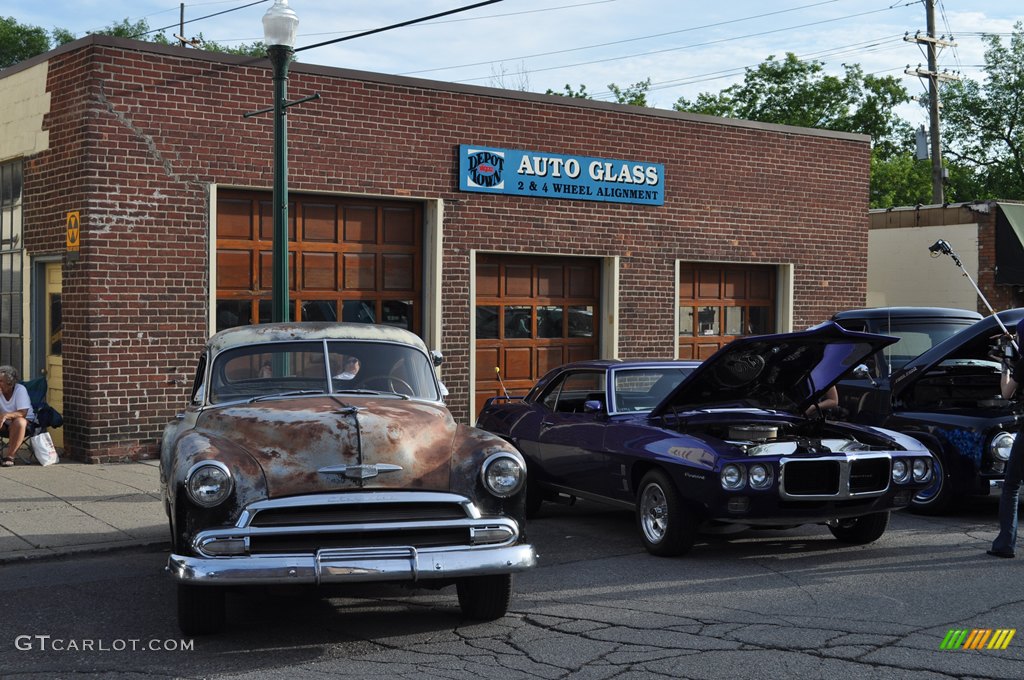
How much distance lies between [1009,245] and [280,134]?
59.8ft

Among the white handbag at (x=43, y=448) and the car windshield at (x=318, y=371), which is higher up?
the car windshield at (x=318, y=371)

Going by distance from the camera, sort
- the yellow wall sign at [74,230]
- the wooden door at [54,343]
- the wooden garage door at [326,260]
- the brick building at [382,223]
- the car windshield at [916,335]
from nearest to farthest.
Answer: the car windshield at [916,335] → the yellow wall sign at [74,230] → the brick building at [382,223] → the wooden door at [54,343] → the wooden garage door at [326,260]

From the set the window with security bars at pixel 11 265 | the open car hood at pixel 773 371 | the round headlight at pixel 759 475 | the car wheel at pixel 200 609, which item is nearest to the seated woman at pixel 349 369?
the car wheel at pixel 200 609

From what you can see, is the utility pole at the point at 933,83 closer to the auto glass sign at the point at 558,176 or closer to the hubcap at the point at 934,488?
the auto glass sign at the point at 558,176

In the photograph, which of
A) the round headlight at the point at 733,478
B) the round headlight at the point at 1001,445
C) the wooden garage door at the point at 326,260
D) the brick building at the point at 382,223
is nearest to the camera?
the round headlight at the point at 733,478

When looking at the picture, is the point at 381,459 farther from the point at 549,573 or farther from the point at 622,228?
the point at 622,228

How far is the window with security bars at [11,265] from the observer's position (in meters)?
14.4

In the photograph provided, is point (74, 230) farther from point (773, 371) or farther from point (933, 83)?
point (933, 83)

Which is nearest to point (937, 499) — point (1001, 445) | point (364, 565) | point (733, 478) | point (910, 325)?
point (1001, 445)

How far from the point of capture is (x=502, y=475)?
20.5ft

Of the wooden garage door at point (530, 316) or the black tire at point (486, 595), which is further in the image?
the wooden garage door at point (530, 316)

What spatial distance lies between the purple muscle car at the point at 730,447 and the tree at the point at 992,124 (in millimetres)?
46045

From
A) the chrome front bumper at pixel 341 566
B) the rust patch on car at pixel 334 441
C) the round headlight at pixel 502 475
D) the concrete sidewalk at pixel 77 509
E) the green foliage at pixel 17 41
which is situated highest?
the green foliage at pixel 17 41

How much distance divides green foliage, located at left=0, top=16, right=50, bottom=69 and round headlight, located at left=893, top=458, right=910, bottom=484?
180 feet
